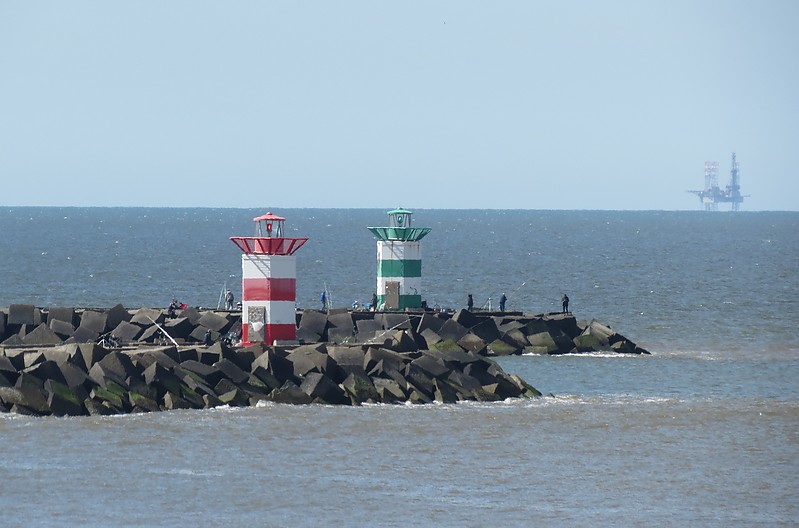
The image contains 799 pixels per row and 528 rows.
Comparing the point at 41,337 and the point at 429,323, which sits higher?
the point at 429,323

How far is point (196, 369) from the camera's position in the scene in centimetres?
3556

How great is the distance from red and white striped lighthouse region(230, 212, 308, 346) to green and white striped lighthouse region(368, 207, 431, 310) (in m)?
10.9

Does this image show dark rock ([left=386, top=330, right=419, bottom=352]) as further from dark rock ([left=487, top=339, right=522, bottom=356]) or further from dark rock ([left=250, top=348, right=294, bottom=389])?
dark rock ([left=487, top=339, right=522, bottom=356])

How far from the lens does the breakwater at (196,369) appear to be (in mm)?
34062

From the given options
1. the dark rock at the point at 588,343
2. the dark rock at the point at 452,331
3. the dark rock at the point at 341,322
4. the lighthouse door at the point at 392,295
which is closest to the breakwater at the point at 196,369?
the dark rock at the point at 452,331

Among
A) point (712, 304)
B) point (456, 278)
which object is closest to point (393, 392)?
point (712, 304)

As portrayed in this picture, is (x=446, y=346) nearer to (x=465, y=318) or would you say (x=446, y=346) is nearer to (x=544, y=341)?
(x=465, y=318)

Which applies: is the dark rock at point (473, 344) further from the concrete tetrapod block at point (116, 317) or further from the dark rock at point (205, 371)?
the dark rock at point (205, 371)

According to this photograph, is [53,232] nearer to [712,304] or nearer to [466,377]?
[712,304]

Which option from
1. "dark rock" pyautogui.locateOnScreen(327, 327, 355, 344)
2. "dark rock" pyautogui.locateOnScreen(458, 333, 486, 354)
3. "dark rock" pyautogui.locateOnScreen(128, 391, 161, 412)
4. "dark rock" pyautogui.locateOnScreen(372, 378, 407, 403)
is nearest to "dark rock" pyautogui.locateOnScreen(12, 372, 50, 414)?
"dark rock" pyautogui.locateOnScreen(128, 391, 161, 412)

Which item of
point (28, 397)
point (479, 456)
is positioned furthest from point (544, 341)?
point (28, 397)

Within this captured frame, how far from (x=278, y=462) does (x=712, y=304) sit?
44.8m

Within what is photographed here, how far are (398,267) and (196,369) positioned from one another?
558 inches

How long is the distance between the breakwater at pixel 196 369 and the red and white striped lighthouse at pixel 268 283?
1.89ft
